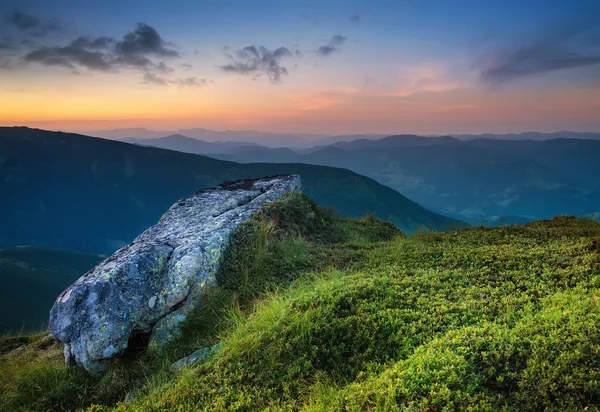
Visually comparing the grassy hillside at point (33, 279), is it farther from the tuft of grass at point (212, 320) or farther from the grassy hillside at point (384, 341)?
the grassy hillside at point (384, 341)

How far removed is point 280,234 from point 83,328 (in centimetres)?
604

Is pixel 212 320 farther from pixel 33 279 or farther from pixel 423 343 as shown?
pixel 33 279

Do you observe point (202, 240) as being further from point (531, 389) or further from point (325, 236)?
point (531, 389)

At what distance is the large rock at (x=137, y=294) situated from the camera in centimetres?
855

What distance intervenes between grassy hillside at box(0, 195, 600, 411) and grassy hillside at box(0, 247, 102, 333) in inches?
3301

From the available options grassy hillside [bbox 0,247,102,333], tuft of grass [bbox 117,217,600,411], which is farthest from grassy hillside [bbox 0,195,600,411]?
grassy hillside [bbox 0,247,102,333]

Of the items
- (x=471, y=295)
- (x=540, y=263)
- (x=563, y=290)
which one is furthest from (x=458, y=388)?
(x=540, y=263)

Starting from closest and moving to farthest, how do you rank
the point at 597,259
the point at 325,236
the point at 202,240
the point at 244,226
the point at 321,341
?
the point at 321,341 → the point at 597,259 → the point at 202,240 → the point at 244,226 → the point at 325,236

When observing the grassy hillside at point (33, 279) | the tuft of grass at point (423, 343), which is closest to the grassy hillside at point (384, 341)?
the tuft of grass at point (423, 343)

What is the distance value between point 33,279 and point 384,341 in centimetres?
14703

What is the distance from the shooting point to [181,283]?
31.7ft

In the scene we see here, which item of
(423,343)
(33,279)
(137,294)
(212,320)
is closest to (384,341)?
(423,343)

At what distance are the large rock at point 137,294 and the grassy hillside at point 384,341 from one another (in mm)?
465

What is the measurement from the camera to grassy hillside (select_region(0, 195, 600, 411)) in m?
4.66
